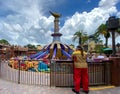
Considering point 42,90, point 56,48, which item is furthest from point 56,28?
point 42,90

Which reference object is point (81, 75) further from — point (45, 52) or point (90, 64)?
point (45, 52)

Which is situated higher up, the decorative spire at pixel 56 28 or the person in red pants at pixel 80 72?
the decorative spire at pixel 56 28

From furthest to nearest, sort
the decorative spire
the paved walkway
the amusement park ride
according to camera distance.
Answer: the decorative spire, the amusement park ride, the paved walkway

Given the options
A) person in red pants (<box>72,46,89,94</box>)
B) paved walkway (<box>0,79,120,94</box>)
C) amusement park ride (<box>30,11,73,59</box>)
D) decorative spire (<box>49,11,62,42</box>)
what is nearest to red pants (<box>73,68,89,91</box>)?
person in red pants (<box>72,46,89,94</box>)

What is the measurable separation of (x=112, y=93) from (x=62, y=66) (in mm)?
2238

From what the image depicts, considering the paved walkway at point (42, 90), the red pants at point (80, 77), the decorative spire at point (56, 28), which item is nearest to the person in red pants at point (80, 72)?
the red pants at point (80, 77)

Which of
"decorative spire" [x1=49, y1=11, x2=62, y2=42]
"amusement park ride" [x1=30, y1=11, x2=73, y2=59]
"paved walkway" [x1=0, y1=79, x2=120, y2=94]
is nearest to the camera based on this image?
"paved walkway" [x1=0, y1=79, x2=120, y2=94]

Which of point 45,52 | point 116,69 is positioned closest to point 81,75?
point 116,69

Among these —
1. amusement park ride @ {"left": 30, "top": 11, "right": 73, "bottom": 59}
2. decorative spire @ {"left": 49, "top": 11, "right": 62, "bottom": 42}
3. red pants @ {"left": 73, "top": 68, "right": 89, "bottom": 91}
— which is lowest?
red pants @ {"left": 73, "top": 68, "right": 89, "bottom": 91}

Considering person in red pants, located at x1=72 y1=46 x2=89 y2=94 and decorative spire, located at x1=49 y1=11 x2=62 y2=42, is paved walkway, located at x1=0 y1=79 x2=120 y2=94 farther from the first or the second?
decorative spire, located at x1=49 y1=11 x2=62 y2=42

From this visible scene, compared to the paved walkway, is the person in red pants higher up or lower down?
higher up

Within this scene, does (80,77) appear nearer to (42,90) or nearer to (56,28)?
(42,90)

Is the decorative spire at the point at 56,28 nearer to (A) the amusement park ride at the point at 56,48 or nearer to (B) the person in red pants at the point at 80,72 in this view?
(A) the amusement park ride at the point at 56,48

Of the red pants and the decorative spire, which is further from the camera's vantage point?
the decorative spire
